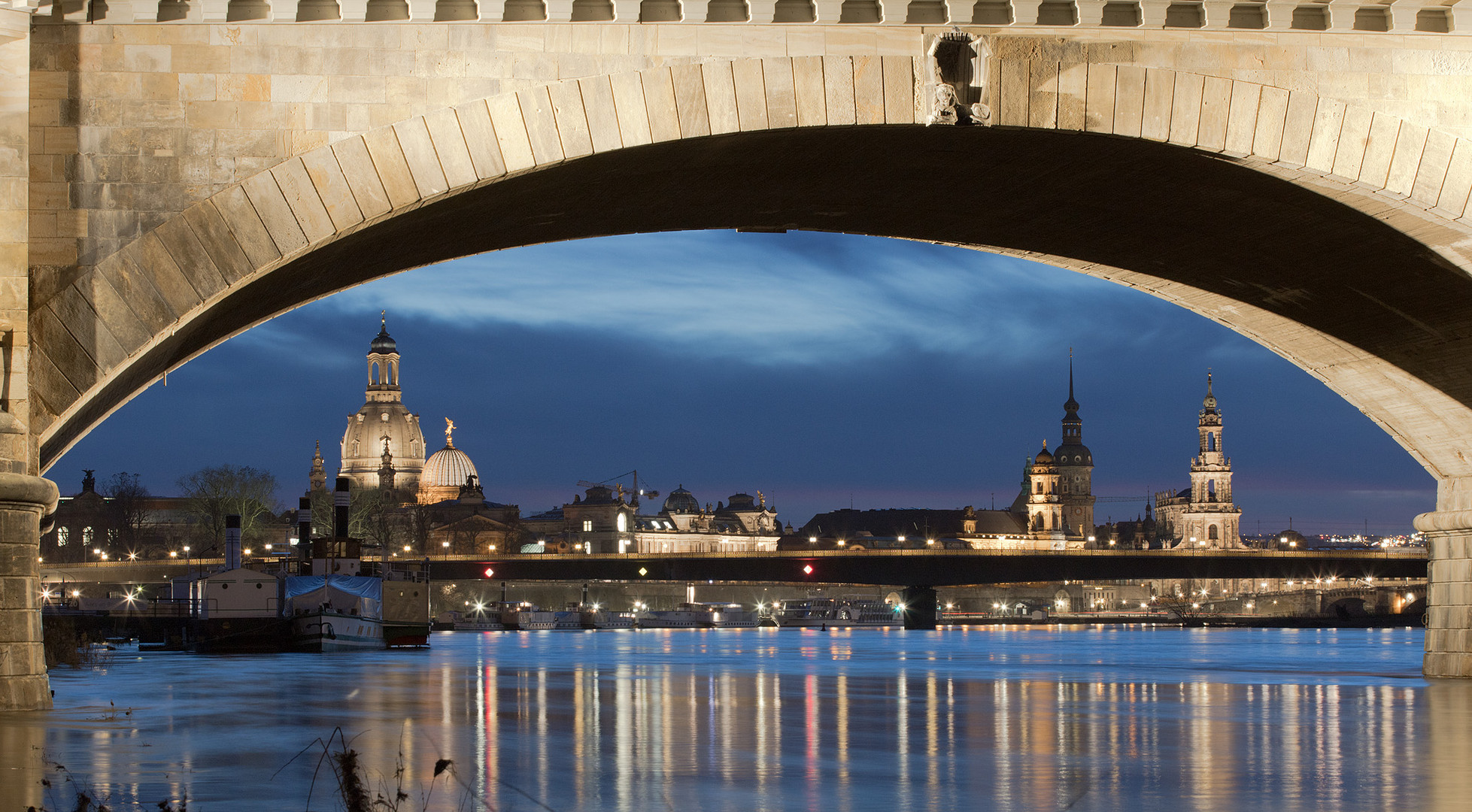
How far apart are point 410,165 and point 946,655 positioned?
36213 millimetres

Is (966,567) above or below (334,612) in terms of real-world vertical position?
below

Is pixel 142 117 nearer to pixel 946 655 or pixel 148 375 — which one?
pixel 148 375

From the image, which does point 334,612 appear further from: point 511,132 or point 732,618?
point 732,618

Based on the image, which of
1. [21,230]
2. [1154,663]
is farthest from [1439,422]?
[21,230]

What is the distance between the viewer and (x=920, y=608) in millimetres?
141000

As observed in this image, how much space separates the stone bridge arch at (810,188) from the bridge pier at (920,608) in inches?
4442

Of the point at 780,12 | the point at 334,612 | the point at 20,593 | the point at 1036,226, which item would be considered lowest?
the point at 334,612

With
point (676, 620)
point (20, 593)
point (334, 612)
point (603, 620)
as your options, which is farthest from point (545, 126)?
point (676, 620)

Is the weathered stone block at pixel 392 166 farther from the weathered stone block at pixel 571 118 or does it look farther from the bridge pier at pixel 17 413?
the bridge pier at pixel 17 413

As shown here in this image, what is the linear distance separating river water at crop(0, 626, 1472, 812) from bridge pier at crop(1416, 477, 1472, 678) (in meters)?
0.92

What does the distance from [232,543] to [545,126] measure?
61.7 m

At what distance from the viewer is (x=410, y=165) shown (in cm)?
2050

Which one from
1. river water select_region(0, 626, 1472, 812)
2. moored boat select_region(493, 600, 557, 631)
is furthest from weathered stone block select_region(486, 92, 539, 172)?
moored boat select_region(493, 600, 557, 631)

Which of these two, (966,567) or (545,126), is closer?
(545,126)
